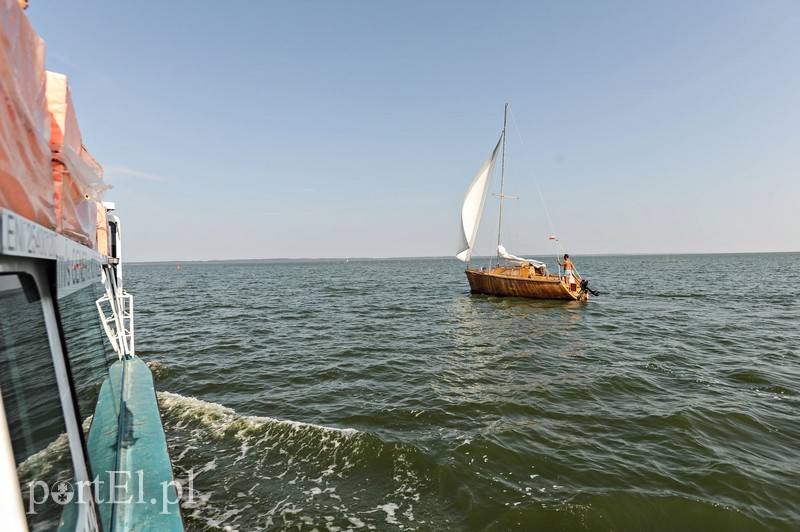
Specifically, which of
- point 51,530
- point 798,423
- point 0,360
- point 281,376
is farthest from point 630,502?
point 281,376

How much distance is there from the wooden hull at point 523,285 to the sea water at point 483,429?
9.75m

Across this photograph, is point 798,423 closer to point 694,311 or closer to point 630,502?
point 630,502

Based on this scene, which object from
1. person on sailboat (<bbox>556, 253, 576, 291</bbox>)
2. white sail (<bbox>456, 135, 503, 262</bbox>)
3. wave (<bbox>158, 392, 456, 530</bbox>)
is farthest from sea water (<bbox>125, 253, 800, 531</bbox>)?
white sail (<bbox>456, 135, 503, 262</bbox>)

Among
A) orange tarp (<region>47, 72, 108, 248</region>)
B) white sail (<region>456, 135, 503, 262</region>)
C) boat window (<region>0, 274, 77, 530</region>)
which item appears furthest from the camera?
white sail (<region>456, 135, 503, 262</region>)

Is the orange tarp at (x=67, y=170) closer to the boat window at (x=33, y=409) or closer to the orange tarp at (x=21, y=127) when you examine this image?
the orange tarp at (x=21, y=127)

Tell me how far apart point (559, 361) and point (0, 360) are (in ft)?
40.5

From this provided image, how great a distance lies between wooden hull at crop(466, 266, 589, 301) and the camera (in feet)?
80.7

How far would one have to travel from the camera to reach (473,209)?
35.0 meters

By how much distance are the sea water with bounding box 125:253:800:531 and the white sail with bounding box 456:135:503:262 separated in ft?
66.3

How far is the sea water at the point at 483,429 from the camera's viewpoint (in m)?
4.83

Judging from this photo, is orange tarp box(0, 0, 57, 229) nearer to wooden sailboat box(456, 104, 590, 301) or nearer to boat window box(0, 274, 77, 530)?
boat window box(0, 274, 77, 530)

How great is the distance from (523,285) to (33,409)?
26143 mm
